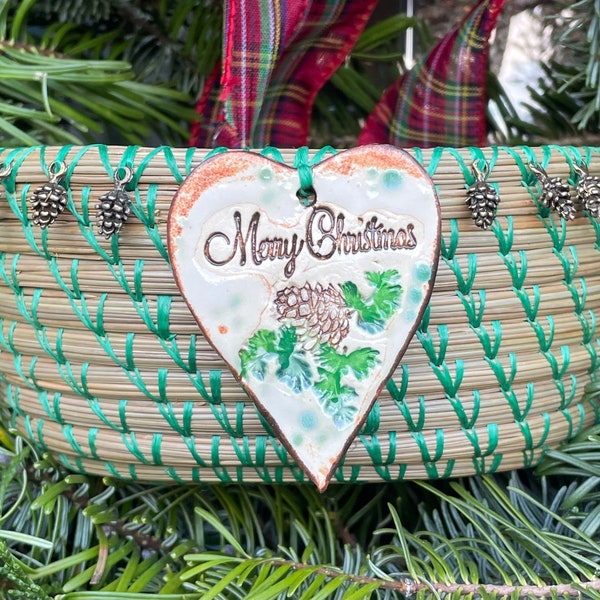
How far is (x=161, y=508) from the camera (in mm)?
394

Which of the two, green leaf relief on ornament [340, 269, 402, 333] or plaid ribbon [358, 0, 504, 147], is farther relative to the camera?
plaid ribbon [358, 0, 504, 147]

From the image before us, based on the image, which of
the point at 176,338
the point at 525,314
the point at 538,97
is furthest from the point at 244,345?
the point at 538,97

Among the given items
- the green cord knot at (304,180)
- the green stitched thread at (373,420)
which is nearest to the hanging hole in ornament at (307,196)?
the green cord knot at (304,180)

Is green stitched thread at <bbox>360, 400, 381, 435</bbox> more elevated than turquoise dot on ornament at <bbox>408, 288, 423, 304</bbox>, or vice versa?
turquoise dot on ornament at <bbox>408, 288, 423, 304</bbox>

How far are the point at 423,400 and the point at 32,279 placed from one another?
0.71 feet

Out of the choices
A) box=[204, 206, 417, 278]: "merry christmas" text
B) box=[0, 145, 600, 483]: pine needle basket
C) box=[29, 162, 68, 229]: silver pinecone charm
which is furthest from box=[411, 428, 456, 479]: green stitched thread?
box=[29, 162, 68, 229]: silver pinecone charm

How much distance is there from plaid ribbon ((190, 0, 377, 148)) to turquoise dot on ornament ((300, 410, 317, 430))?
0.17m

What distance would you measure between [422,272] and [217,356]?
11 cm

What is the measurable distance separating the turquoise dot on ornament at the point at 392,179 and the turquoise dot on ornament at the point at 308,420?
113 millimetres

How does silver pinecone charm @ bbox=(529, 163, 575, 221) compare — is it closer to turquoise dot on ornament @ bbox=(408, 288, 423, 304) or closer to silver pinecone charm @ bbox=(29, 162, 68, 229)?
turquoise dot on ornament @ bbox=(408, 288, 423, 304)

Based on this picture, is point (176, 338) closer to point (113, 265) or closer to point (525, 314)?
point (113, 265)

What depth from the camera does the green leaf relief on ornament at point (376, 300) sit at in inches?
11.7

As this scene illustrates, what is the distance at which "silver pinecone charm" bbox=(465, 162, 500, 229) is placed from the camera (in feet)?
0.99

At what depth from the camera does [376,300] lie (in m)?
0.30
